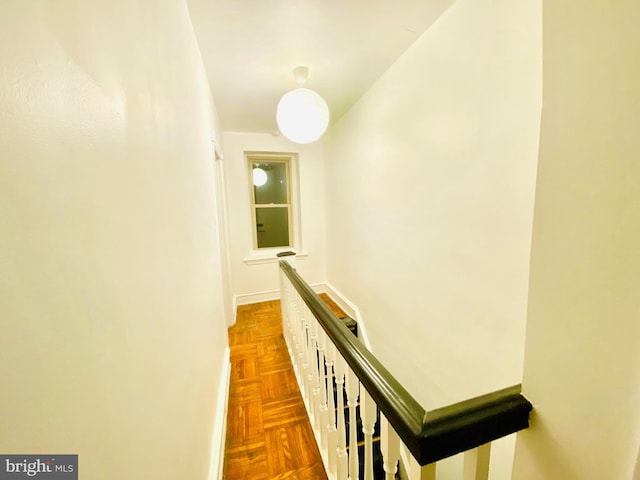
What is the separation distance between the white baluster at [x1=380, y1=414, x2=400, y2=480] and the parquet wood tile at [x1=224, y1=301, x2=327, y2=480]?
906 millimetres

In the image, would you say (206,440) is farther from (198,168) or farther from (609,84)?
(609,84)

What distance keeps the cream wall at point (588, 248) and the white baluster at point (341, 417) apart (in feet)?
1.95

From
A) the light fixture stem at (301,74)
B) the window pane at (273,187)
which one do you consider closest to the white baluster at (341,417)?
the light fixture stem at (301,74)

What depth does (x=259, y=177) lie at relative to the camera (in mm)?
3561

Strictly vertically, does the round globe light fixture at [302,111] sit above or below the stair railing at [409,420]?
above

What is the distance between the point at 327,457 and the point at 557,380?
1.14m

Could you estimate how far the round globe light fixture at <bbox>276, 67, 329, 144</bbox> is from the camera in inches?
69.6

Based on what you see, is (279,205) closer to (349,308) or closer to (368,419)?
(349,308)

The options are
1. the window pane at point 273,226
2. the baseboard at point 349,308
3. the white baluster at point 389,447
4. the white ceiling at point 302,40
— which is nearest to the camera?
the white baluster at point 389,447

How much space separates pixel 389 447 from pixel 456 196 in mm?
1218

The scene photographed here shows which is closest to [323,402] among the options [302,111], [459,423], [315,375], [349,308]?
[315,375]

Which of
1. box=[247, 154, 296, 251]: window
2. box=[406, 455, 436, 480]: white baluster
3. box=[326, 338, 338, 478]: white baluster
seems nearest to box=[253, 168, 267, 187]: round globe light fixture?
box=[247, 154, 296, 251]: window

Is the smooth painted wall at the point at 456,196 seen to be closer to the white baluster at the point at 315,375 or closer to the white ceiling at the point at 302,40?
the white ceiling at the point at 302,40

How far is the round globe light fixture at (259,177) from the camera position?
353 centimetres
